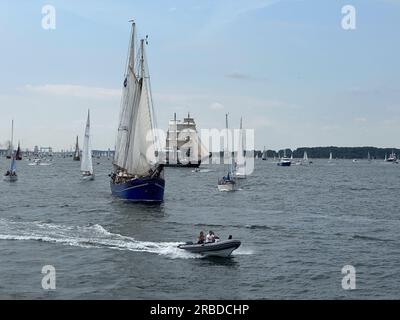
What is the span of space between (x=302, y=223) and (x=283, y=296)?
30524 mm

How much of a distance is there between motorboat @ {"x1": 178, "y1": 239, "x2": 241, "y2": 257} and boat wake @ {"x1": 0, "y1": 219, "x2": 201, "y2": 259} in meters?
0.57

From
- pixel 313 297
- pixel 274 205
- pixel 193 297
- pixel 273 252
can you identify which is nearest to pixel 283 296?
pixel 313 297

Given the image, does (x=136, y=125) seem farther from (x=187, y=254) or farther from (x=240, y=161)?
(x=240, y=161)

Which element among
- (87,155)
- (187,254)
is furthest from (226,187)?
(187,254)

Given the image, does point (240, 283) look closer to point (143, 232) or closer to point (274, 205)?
point (143, 232)

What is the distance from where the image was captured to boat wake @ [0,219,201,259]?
42.3 metres

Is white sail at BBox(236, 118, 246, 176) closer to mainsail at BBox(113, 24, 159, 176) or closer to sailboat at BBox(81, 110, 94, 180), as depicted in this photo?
sailboat at BBox(81, 110, 94, 180)

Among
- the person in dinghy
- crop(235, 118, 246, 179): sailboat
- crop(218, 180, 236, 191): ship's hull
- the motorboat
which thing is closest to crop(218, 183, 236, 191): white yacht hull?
crop(218, 180, 236, 191): ship's hull

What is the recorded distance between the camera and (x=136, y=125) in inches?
3110

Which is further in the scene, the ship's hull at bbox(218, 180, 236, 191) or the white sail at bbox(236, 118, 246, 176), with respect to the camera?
the white sail at bbox(236, 118, 246, 176)

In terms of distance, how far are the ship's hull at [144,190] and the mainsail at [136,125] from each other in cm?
202

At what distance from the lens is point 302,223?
60.8 meters
